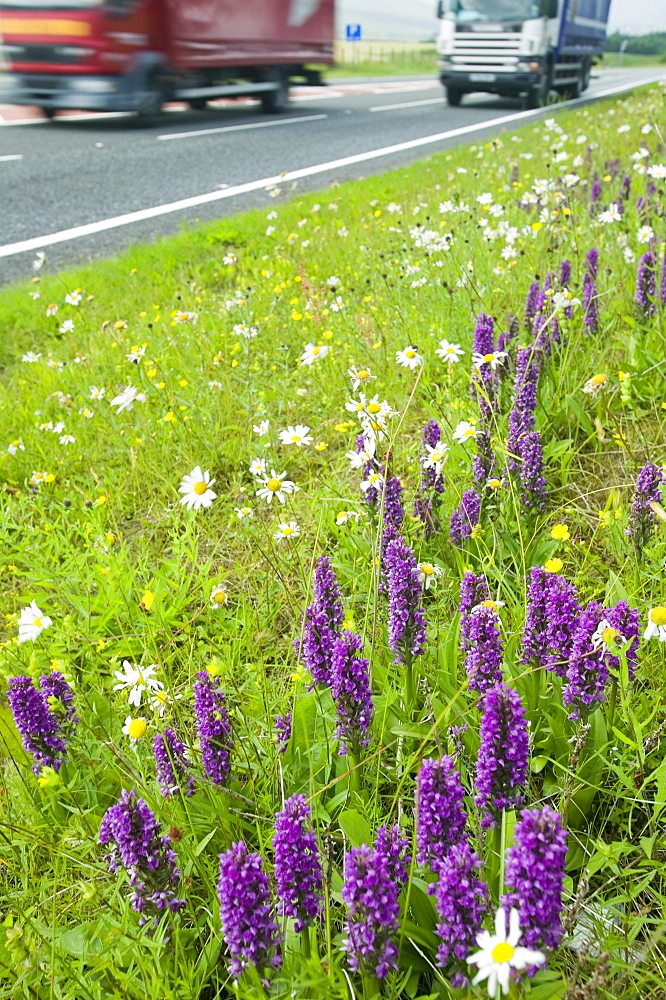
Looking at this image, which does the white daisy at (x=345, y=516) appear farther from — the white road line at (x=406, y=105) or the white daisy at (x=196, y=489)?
the white road line at (x=406, y=105)

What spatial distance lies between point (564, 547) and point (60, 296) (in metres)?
3.98

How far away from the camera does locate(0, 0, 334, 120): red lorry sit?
9.97 meters

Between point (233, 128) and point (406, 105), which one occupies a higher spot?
point (406, 105)

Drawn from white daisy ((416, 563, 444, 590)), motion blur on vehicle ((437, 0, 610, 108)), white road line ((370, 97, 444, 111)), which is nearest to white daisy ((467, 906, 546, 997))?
white daisy ((416, 563, 444, 590))

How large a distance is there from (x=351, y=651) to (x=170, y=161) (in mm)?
9506

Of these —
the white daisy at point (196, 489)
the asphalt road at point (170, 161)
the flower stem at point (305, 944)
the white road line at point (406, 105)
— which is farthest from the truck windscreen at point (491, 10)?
the flower stem at point (305, 944)

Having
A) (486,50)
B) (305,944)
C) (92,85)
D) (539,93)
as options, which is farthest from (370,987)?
(539,93)

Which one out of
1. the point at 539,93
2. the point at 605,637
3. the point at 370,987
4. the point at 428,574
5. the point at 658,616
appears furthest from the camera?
the point at 539,93

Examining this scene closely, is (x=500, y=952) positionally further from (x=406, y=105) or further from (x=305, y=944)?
(x=406, y=105)

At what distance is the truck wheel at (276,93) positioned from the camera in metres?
14.4

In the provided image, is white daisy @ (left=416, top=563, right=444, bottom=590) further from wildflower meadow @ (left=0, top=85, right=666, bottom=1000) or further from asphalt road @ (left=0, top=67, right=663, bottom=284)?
asphalt road @ (left=0, top=67, right=663, bottom=284)

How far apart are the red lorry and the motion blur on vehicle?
376 centimetres

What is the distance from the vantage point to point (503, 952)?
95 cm

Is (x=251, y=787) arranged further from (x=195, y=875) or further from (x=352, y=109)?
(x=352, y=109)
